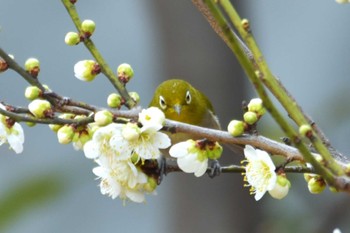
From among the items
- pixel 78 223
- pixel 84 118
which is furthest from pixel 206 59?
pixel 84 118

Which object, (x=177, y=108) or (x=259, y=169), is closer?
(x=259, y=169)

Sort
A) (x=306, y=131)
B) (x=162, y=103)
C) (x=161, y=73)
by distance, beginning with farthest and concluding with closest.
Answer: (x=161, y=73)
(x=162, y=103)
(x=306, y=131)

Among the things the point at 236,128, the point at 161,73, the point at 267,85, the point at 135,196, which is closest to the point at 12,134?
the point at 135,196

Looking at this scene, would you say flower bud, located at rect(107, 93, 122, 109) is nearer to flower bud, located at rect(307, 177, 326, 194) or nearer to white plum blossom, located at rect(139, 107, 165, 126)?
white plum blossom, located at rect(139, 107, 165, 126)

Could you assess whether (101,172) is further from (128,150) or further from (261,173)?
(261,173)

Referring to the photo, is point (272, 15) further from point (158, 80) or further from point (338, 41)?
point (158, 80)

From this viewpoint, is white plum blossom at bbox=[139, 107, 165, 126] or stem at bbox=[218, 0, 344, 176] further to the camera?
white plum blossom at bbox=[139, 107, 165, 126]

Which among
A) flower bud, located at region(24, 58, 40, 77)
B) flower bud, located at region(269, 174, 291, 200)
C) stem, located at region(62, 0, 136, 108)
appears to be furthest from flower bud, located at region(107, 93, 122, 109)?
flower bud, located at region(269, 174, 291, 200)
